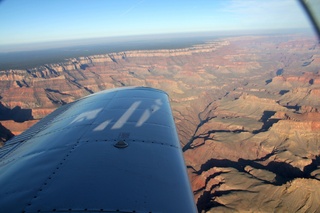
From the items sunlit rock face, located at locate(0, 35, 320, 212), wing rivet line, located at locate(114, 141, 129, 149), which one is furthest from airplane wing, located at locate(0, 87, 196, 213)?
sunlit rock face, located at locate(0, 35, 320, 212)

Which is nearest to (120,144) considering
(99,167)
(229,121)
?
(99,167)

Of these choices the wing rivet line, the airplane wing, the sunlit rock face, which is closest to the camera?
the airplane wing

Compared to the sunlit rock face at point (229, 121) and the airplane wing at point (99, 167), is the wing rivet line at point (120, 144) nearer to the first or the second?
the airplane wing at point (99, 167)

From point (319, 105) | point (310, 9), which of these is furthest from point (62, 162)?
point (319, 105)

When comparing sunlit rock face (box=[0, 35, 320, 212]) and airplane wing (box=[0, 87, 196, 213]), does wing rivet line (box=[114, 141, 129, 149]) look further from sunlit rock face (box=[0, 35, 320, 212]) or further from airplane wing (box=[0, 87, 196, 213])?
sunlit rock face (box=[0, 35, 320, 212])

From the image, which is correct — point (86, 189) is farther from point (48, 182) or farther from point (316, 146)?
point (316, 146)

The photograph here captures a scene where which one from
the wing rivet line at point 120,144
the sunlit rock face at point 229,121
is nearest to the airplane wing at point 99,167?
the wing rivet line at point 120,144
